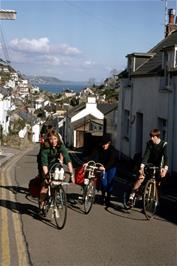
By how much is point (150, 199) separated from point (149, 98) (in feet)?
47.1

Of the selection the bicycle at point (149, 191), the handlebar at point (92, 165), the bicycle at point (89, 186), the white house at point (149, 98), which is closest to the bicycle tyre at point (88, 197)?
the bicycle at point (89, 186)

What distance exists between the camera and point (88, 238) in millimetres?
8461

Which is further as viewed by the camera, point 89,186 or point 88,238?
point 89,186

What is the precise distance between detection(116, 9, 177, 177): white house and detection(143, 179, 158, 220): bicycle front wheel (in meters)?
9.59

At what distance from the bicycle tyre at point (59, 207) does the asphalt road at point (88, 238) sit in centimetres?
15

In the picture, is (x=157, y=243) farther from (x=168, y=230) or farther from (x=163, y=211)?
(x=163, y=211)

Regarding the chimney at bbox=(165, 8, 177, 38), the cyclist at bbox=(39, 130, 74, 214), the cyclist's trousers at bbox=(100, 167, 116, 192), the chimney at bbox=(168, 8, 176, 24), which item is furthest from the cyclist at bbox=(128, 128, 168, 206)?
the chimney at bbox=(168, 8, 176, 24)

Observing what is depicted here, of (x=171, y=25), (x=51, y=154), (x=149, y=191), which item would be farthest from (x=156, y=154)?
(x=171, y=25)

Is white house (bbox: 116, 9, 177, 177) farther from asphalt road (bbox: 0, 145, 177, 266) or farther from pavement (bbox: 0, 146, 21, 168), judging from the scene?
asphalt road (bbox: 0, 145, 177, 266)

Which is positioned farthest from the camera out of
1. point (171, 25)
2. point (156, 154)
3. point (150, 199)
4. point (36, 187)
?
point (171, 25)

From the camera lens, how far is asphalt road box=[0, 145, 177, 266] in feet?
23.8

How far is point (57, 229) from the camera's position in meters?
9.05

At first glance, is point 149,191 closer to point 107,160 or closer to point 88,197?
point 88,197

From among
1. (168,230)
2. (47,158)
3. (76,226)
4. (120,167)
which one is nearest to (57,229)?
(76,226)
